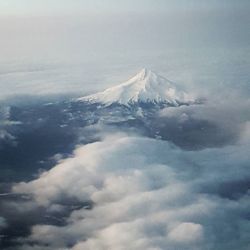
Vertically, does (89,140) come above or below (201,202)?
above

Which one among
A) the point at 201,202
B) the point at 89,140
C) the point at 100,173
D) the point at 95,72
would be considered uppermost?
the point at 95,72

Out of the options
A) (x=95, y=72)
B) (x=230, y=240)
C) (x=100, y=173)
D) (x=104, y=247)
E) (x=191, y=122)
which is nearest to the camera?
(x=104, y=247)

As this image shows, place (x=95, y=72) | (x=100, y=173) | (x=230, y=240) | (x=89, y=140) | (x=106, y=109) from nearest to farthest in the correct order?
(x=230, y=240), (x=100, y=173), (x=89, y=140), (x=106, y=109), (x=95, y=72)

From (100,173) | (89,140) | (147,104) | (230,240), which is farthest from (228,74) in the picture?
(230,240)

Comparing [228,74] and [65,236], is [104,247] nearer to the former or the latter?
[65,236]

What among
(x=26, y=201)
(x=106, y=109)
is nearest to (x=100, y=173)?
(x=26, y=201)

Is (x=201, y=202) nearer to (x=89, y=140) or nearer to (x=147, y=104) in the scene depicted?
(x=89, y=140)

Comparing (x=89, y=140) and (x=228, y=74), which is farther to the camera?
(x=228, y=74)
